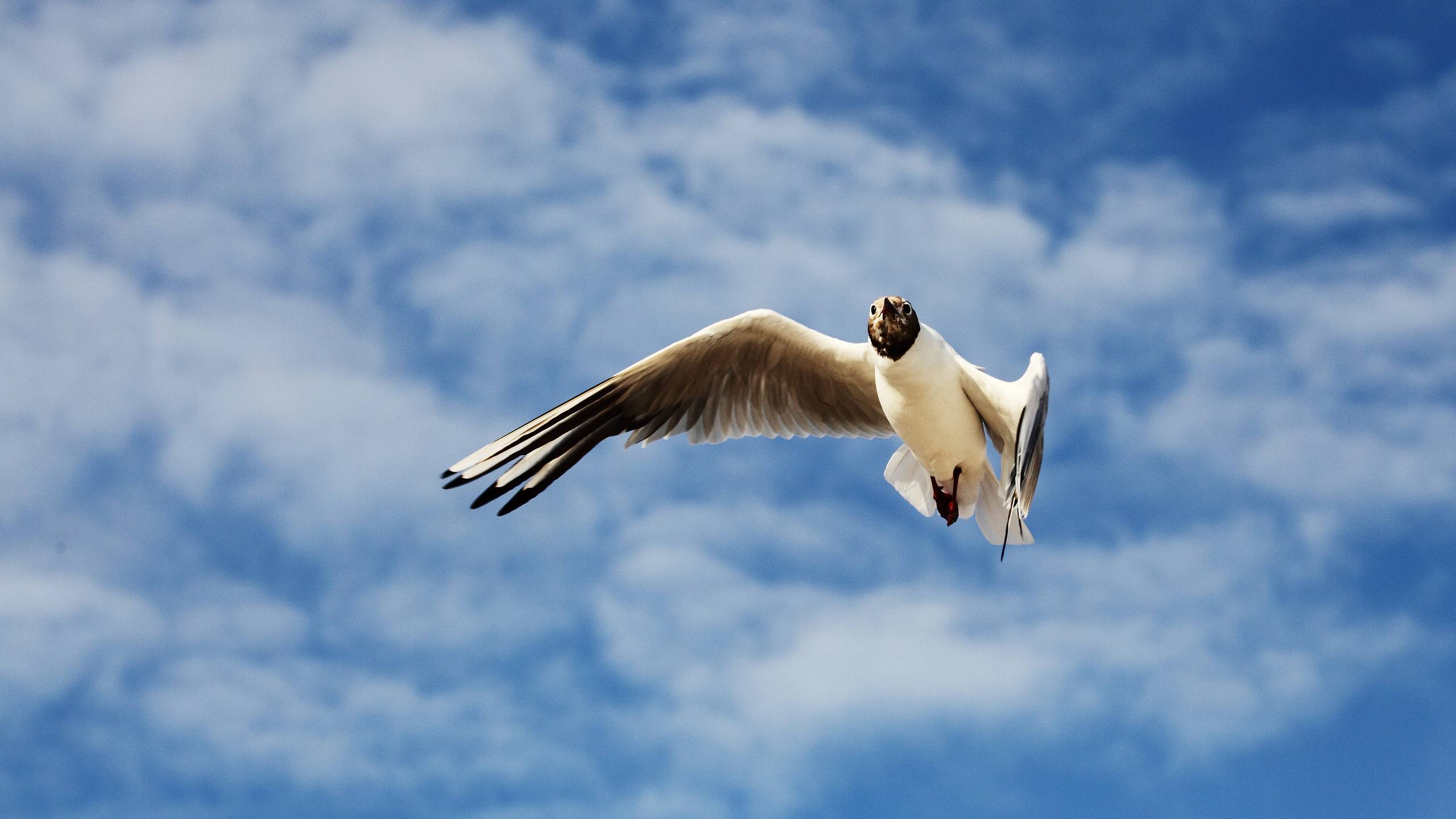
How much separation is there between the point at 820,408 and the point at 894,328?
147 cm

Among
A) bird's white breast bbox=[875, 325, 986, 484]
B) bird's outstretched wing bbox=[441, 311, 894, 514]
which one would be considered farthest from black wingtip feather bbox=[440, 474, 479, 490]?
bird's white breast bbox=[875, 325, 986, 484]

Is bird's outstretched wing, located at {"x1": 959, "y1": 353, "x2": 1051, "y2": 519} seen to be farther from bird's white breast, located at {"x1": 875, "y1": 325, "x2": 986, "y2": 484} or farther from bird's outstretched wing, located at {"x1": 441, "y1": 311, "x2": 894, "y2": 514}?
bird's outstretched wing, located at {"x1": 441, "y1": 311, "x2": 894, "y2": 514}

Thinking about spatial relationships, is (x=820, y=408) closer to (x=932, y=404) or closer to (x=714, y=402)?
(x=714, y=402)

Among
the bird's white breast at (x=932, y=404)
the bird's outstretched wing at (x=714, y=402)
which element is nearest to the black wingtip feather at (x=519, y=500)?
the bird's outstretched wing at (x=714, y=402)

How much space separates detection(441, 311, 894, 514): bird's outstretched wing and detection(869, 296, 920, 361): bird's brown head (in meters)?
0.54

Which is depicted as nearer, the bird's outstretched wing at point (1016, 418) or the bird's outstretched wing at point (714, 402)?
the bird's outstretched wing at point (1016, 418)

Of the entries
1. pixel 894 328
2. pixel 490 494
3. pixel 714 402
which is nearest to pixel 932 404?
pixel 894 328

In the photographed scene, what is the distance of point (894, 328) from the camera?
788cm

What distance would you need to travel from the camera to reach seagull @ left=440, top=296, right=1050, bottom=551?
26.2 feet

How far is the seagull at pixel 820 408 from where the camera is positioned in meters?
7.98

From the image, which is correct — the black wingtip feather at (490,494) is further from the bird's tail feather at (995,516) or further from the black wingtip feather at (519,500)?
the bird's tail feather at (995,516)

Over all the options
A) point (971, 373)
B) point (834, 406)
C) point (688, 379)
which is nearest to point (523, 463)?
point (688, 379)

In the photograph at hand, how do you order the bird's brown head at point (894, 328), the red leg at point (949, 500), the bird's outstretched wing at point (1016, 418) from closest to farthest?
the bird's outstretched wing at point (1016, 418) → the bird's brown head at point (894, 328) → the red leg at point (949, 500)

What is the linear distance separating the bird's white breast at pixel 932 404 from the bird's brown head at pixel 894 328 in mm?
40
